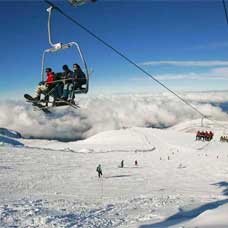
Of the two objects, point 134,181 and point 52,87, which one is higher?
point 52,87

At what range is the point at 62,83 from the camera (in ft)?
45.5

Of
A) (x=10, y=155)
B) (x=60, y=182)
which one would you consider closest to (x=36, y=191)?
(x=60, y=182)

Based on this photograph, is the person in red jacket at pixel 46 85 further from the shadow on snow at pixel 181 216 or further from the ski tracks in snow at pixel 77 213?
the shadow on snow at pixel 181 216

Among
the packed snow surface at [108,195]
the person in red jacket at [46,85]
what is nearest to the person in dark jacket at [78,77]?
the person in red jacket at [46,85]

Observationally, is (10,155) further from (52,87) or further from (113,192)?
(52,87)

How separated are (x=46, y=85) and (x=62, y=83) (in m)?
0.64

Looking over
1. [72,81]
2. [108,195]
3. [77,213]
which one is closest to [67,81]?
[72,81]

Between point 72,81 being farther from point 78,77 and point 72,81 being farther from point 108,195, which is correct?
point 108,195

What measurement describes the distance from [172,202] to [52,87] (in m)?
12.5

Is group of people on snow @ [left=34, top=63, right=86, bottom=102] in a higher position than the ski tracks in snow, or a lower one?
higher

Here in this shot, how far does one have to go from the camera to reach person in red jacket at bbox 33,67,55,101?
548 inches

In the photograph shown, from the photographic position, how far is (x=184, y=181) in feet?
116

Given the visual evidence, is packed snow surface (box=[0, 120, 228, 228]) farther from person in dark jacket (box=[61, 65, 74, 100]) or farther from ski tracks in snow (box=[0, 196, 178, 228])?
person in dark jacket (box=[61, 65, 74, 100])

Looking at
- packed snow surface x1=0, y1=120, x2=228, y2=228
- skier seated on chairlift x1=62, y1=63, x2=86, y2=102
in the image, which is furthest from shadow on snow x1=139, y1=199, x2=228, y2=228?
skier seated on chairlift x1=62, y1=63, x2=86, y2=102
